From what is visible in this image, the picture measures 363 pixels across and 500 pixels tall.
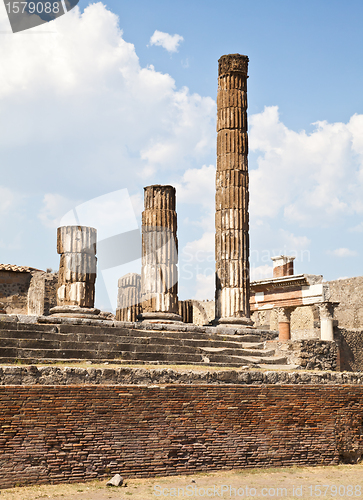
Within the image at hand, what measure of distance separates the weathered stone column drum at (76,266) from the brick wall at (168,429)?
4.38 meters

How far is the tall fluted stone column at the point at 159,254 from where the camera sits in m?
12.5

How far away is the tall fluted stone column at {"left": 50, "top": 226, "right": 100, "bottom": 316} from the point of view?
37.4ft

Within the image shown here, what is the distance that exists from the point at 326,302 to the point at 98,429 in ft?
42.5

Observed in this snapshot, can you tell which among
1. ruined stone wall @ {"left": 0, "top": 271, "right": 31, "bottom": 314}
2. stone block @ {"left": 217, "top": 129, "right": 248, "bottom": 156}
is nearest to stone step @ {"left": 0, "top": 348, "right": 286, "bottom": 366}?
stone block @ {"left": 217, "top": 129, "right": 248, "bottom": 156}

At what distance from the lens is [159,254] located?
1281cm

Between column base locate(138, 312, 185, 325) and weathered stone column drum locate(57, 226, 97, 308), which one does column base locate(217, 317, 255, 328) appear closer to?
column base locate(138, 312, 185, 325)

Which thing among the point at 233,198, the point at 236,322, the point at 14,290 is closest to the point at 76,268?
the point at 236,322

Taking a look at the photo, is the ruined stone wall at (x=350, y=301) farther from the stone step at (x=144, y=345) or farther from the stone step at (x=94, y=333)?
the stone step at (x=144, y=345)

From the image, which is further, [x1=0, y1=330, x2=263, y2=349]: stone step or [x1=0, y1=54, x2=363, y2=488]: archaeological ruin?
[x1=0, y1=330, x2=263, y2=349]: stone step

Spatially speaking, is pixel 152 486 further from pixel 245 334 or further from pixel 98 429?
pixel 245 334

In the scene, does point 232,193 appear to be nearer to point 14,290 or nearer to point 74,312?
point 74,312

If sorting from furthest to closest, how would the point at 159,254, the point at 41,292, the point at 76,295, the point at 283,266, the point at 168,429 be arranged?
1. the point at 41,292
2. the point at 283,266
3. the point at 159,254
4. the point at 76,295
5. the point at 168,429

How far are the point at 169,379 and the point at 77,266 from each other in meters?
4.45

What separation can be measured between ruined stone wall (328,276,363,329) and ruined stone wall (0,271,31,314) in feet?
45.1
